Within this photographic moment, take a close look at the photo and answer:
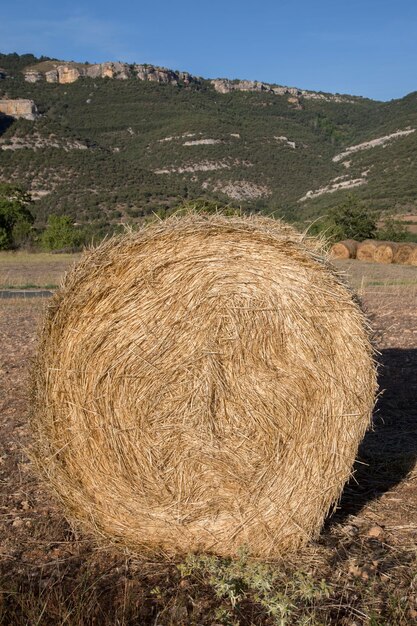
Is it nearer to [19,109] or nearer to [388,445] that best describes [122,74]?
[19,109]

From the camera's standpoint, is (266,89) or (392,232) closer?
(392,232)

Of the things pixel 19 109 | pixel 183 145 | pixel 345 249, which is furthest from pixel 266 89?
pixel 345 249

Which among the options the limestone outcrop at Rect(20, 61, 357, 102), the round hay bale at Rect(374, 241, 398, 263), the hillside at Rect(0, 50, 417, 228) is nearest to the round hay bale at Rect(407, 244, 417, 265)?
A: the round hay bale at Rect(374, 241, 398, 263)

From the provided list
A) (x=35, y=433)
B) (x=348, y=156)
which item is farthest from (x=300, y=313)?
(x=348, y=156)

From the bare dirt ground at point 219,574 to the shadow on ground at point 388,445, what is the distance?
16mm

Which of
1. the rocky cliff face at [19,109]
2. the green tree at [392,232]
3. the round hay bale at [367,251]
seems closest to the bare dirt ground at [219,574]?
the round hay bale at [367,251]

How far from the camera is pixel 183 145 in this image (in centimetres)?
7062

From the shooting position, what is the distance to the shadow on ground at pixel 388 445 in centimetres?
507

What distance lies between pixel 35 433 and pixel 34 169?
56.7 metres

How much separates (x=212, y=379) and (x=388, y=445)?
2.76 metres

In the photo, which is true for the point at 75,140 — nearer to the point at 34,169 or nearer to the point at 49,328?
the point at 34,169

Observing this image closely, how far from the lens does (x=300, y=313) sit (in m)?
4.07

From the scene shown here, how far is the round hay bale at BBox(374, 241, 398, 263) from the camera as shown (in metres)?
28.1

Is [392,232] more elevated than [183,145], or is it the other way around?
[183,145]
